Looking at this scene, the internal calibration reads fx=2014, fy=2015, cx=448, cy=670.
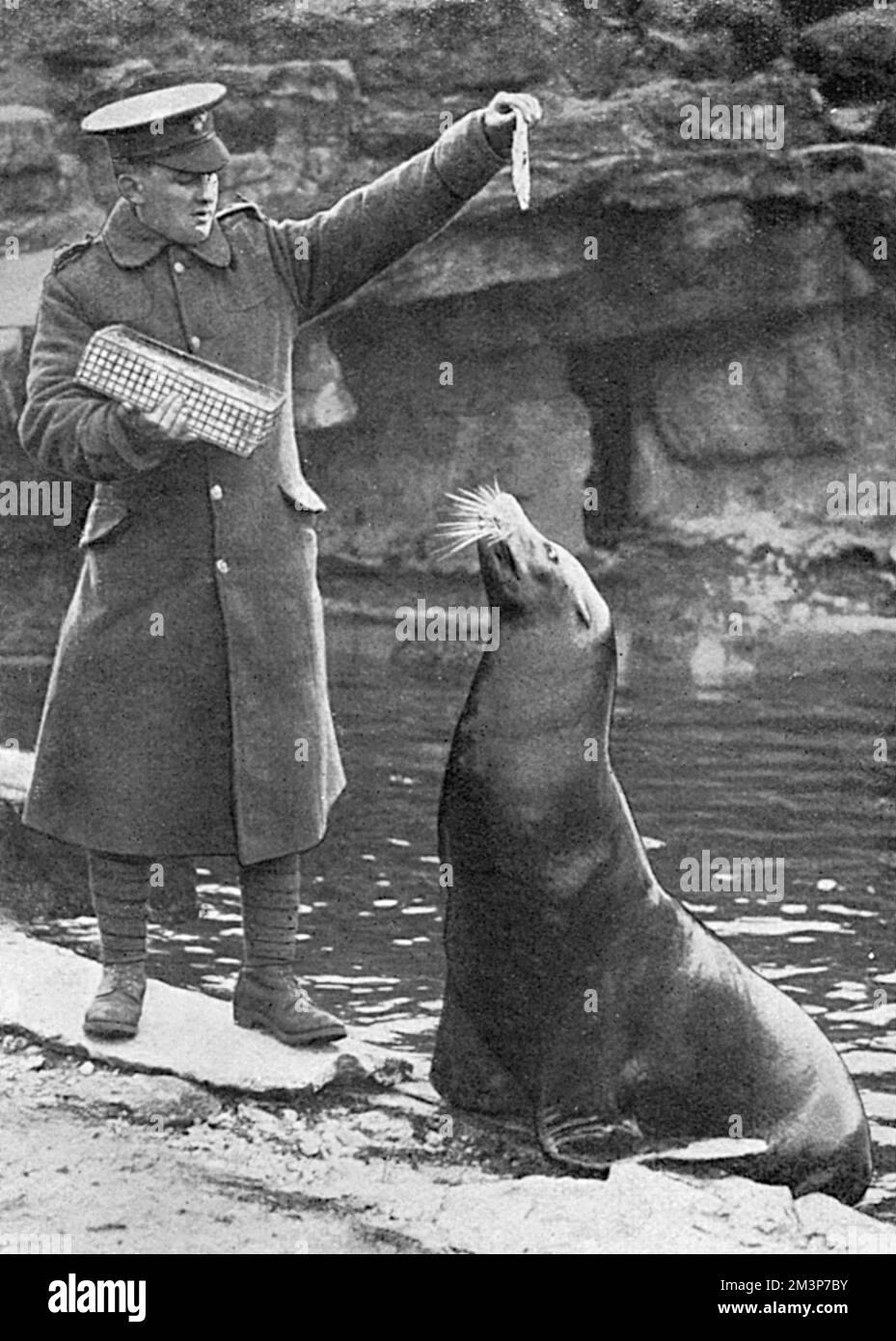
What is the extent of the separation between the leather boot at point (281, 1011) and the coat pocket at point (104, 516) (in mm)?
1062

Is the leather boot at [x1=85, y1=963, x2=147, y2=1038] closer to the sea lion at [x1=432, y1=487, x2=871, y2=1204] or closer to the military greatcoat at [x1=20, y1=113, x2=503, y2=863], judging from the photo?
the military greatcoat at [x1=20, y1=113, x2=503, y2=863]

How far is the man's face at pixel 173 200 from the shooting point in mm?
4305

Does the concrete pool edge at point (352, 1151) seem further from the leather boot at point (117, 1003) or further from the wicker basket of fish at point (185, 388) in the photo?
the wicker basket of fish at point (185, 388)

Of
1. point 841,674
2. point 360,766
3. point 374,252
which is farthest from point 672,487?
point 374,252

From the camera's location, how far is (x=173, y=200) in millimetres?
4320

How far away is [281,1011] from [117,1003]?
0.38 metres

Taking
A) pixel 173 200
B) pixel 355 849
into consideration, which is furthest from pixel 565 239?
pixel 173 200

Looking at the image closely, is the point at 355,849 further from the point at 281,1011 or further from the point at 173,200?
the point at 173,200

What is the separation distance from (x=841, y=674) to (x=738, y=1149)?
7.02 metres

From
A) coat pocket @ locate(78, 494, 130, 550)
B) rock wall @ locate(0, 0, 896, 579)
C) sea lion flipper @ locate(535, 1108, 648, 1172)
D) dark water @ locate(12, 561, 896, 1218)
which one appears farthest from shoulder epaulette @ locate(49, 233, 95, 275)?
rock wall @ locate(0, 0, 896, 579)

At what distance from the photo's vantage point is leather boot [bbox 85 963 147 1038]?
4.63 meters

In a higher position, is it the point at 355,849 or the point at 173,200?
the point at 173,200

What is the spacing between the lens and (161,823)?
446cm
